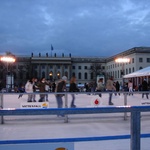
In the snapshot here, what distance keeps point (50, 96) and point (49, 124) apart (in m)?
3.33

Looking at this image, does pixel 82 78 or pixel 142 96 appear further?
pixel 82 78

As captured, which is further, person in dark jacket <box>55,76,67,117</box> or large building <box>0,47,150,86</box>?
large building <box>0,47,150,86</box>

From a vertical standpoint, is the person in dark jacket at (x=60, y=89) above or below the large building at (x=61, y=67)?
below

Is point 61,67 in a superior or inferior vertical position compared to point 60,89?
superior

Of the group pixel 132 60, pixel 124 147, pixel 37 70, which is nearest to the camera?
pixel 124 147

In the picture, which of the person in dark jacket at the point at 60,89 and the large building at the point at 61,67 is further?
the large building at the point at 61,67

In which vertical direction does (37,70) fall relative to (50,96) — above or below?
above

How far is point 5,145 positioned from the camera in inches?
114

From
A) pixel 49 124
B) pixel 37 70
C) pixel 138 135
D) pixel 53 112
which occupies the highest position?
pixel 37 70

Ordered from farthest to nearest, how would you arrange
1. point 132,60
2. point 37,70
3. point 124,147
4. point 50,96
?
point 37,70, point 132,60, point 50,96, point 124,147

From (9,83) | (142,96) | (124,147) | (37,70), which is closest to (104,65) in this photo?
(37,70)

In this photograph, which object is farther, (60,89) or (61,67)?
(61,67)

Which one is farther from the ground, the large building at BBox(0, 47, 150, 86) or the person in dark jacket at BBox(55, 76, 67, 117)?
the large building at BBox(0, 47, 150, 86)

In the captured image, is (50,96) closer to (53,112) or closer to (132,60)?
(53,112)
